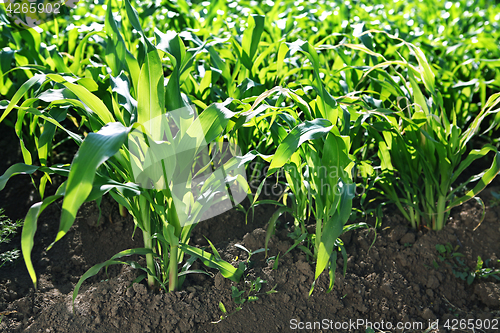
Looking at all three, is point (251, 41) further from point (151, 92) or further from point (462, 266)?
point (462, 266)

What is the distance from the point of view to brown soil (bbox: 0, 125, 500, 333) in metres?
1.12

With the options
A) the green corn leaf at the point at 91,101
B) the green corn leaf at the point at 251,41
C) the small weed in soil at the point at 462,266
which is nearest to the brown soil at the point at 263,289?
the small weed in soil at the point at 462,266

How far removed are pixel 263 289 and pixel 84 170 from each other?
0.74 metres

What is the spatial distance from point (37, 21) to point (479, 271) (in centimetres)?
253

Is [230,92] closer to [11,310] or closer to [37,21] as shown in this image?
[11,310]

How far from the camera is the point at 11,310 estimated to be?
3.77 ft

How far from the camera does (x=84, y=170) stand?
2.34 feet

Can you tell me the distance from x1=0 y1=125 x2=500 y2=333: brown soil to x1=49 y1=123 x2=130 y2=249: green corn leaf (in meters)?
0.53

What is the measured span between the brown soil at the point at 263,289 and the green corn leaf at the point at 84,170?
0.53 m

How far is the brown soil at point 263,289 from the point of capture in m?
1.12

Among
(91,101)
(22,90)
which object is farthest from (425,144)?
(22,90)

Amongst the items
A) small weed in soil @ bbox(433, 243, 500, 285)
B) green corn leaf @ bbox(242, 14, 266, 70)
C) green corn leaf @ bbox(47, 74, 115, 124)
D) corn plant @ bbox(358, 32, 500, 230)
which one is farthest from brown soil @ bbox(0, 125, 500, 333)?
green corn leaf @ bbox(242, 14, 266, 70)

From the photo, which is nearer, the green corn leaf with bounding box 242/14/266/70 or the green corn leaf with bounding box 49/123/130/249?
the green corn leaf with bounding box 49/123/130/249

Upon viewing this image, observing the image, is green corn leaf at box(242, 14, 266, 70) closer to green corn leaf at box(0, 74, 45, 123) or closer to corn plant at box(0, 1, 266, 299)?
corn plant at box(0, 1, 266, 299)
